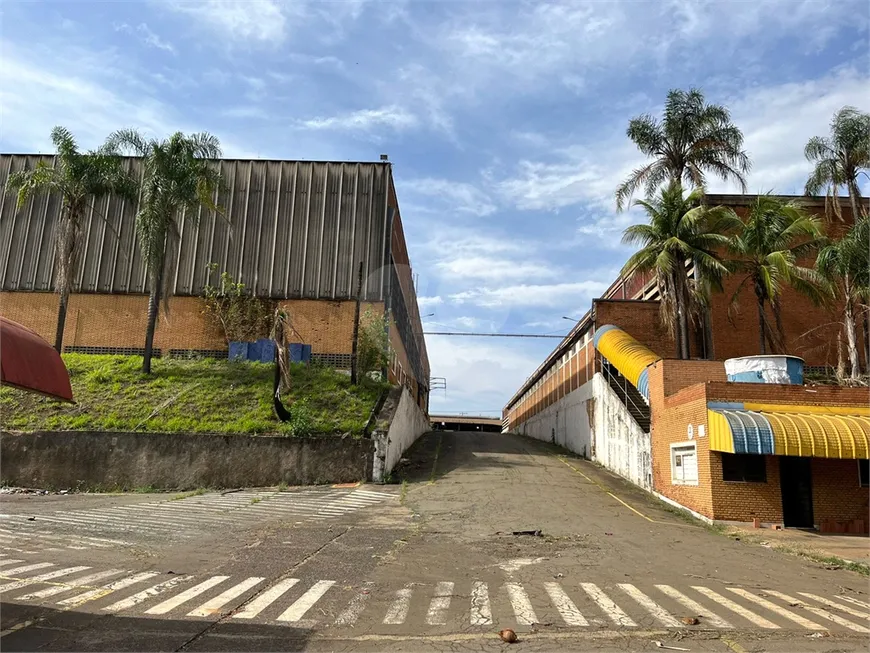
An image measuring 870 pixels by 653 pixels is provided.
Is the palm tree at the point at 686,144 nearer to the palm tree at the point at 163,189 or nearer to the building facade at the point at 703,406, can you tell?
the building facade at the point at 703,406

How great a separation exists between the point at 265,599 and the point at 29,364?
12.3 ft

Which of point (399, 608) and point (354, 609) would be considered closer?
point (354, 609)

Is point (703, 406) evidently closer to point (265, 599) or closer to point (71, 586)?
point (265, 599)

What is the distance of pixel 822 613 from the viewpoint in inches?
292

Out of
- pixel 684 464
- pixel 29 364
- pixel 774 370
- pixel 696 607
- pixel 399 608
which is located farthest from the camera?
pixel 774 370

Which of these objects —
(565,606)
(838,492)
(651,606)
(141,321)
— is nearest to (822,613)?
(651,606)

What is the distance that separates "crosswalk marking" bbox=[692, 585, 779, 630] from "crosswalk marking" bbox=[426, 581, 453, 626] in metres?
3.45

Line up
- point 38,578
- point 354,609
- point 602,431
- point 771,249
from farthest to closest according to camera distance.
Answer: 1. point 602,431
2. point 771,249
3. point 38,578
4. point 354,609

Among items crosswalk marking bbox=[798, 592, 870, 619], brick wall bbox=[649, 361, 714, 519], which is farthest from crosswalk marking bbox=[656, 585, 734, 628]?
brick wall bbox=[649, 361, 714, 519]

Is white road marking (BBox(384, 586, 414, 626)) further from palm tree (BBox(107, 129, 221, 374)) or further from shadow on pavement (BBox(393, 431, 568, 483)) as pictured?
palm tree (BBox(107, 129, 221, 374))

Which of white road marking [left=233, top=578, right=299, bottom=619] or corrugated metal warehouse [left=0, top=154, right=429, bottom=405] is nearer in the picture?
white road marking [left=233, top=578, right=299, bottom=619]

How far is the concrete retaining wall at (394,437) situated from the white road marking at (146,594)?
12.7m

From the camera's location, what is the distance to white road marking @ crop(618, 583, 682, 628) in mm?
6633

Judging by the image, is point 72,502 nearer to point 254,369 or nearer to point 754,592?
point 254,369
